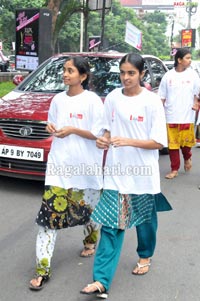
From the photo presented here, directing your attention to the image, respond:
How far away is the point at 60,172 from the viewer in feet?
10.0

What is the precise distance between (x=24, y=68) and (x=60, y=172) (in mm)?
8148

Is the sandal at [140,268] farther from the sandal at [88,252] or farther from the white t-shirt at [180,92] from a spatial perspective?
the white t-shirt at [180,92]

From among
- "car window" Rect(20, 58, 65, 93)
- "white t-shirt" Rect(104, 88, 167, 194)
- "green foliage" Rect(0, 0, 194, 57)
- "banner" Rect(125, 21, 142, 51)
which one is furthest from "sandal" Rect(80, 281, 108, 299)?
"banner" Rect(125, 21, 142, 51)

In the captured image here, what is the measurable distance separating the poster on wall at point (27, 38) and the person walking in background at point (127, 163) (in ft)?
25.5

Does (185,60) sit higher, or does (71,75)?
(185,60)

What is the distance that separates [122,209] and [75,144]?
21.9 inches

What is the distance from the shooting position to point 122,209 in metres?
2.90

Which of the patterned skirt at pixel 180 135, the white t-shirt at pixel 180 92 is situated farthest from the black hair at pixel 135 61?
the patterned skirt at pixel 180 135

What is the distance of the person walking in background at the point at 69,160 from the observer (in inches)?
119

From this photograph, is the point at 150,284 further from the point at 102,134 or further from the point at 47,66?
the point at 47,66

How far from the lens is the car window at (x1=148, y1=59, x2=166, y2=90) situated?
23.5ft

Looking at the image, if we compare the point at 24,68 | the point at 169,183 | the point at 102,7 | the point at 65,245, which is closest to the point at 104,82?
the point at 169,183

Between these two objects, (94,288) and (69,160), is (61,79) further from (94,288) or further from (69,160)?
(94,288)

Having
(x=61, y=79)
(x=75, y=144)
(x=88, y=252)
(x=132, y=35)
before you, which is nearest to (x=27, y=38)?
(x=61, y=79)
